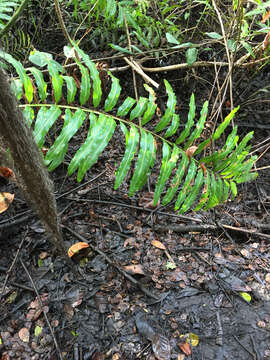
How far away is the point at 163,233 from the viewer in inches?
83.2

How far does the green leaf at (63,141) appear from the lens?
1266mm

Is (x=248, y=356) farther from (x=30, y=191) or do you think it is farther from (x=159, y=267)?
(x=30, y=191)

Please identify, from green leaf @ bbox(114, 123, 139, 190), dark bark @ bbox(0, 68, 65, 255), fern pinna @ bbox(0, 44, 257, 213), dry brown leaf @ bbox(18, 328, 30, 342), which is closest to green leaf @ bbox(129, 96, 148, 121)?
fern pinna @ bbox(0, 44, 257, 213)

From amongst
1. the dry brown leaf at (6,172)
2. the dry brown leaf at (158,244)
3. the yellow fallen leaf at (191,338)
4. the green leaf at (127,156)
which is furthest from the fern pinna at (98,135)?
the yellow fallen leaf at (191,338)

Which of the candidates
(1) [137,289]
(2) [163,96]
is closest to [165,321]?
(1) [137,289]

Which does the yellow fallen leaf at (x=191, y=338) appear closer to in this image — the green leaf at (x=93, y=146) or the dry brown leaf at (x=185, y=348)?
the dry brown leaf at (x=185, y=348)

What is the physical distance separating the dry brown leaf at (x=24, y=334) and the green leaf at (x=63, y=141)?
99cm

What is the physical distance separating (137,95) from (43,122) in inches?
65.2

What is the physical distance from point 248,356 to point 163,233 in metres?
0.96

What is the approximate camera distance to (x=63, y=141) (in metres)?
1.29

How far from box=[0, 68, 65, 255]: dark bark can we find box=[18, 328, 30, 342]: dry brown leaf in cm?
57

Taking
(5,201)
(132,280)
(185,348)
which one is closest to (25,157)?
(5,201)

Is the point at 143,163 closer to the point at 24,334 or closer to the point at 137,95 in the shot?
the point at 24,334

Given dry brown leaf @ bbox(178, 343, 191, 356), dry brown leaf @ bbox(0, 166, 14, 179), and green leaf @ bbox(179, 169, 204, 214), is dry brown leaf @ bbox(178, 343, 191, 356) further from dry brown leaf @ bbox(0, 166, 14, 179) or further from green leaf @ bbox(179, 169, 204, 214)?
dry brown leaf @ bbox(0, 166, 14, 179)
